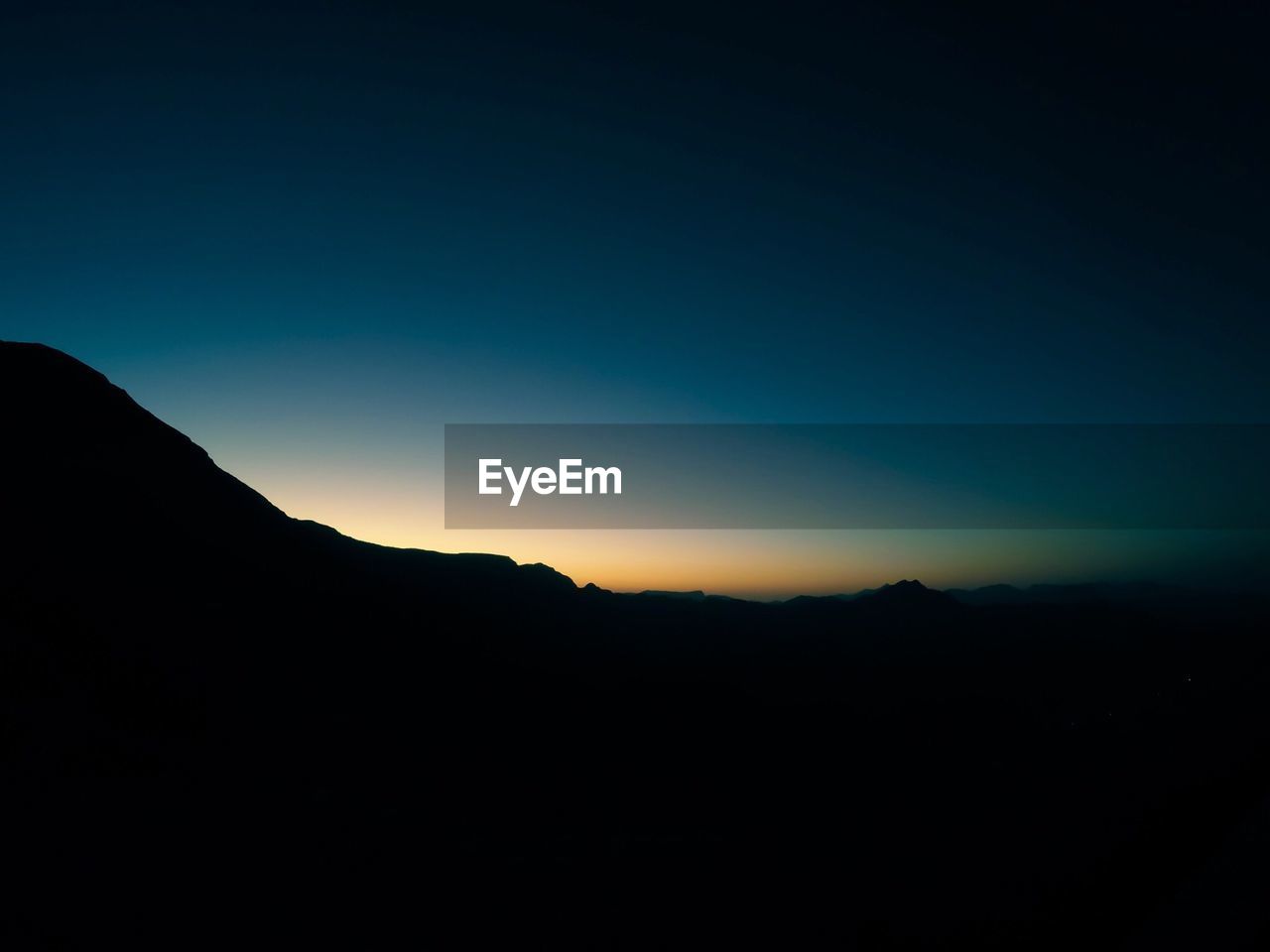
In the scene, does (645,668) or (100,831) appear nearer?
(100,831)

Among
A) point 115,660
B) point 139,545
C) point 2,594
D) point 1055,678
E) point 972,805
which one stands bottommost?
point 1055,678

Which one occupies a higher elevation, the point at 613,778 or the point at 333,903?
the point at 333,903

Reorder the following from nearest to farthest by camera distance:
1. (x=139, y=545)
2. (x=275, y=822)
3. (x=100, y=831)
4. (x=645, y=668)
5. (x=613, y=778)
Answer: (x=100, y=831)
(x=275, y=822)
(x=139, y=545)
(x=613, y=778)
(x=645, y=668)

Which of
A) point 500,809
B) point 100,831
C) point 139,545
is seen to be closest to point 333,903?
point 100,831

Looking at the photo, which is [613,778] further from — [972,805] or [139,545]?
[139,545]

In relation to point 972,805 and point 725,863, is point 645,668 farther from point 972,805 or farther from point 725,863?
point 972,805

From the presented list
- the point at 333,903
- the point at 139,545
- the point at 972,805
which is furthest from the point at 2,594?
the point at 972,805

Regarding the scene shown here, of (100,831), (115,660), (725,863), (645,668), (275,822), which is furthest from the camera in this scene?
(645,668)
